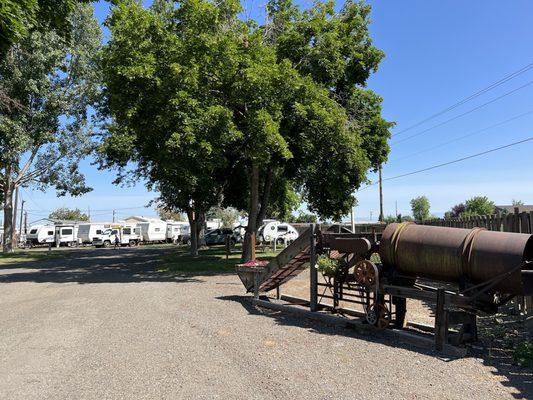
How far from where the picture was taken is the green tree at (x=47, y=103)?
31.5 m

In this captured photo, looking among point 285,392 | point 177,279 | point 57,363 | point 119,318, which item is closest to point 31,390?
point 57,363

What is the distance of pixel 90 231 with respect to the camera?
61500mm

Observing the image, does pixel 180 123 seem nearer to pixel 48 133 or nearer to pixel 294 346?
pixel 294 346

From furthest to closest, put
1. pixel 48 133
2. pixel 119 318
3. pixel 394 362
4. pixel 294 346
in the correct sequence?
1. pixel 48 133
2. pixel 119 318
3. pixel 294 346
4. pixel 394 362

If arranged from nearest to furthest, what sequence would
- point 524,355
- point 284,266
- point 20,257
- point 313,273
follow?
point 524,355 < point 313,273 < point 284,266 < point 20,257

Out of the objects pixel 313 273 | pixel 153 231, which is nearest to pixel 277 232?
pixel 153 231

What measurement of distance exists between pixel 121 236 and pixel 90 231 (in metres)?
4.72

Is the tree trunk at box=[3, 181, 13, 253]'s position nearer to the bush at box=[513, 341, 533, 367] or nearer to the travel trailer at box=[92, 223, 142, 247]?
the travel trailer at box=[92, 223, 142, 247]

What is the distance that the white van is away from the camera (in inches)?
2537

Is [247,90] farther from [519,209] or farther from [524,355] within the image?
[524,355]

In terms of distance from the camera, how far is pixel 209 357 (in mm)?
6969

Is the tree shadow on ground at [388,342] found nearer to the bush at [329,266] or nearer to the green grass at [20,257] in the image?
the bush at [329,266]

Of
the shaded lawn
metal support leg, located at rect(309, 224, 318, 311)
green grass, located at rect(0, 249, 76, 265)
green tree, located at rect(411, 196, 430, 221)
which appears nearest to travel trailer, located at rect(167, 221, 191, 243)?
green grass, located at rect(0, 249, 76, 265)

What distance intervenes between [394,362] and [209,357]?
2.49 m
